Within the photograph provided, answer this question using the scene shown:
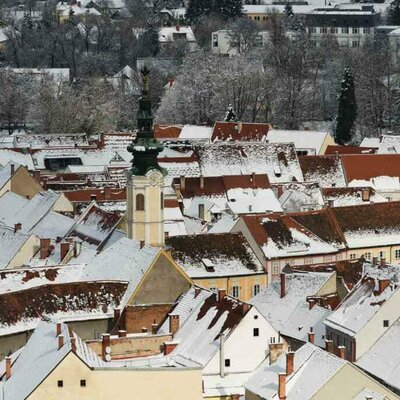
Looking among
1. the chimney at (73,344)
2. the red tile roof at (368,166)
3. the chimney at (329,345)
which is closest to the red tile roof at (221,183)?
the red tile roof at (368,166)

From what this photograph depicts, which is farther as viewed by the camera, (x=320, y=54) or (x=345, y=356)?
(x=320, y=54)

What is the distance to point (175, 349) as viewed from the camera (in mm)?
47500

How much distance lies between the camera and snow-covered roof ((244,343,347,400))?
40438 mm

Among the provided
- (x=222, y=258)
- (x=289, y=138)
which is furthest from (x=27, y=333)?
(x=289, y=138)

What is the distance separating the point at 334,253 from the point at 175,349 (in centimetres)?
1983

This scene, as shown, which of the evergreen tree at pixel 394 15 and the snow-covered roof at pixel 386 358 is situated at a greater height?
the snow-covered roof at pixel 386 358

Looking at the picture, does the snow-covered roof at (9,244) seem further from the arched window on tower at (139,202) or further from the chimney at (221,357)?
the chimney at (221,357)

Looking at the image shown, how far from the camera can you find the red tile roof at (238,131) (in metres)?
98.5

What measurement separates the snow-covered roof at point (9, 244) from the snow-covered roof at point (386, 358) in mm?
18914

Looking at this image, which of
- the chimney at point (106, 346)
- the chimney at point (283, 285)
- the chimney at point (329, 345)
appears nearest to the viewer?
the chimney at point (106, 346)

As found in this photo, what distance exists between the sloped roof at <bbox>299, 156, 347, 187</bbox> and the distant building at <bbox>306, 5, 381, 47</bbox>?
7950 centimetres

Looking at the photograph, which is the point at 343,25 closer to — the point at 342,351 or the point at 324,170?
the point at 324,170

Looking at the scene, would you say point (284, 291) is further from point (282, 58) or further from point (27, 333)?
point (282, 58)

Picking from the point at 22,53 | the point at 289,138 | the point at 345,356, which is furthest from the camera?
the point at 22,53
